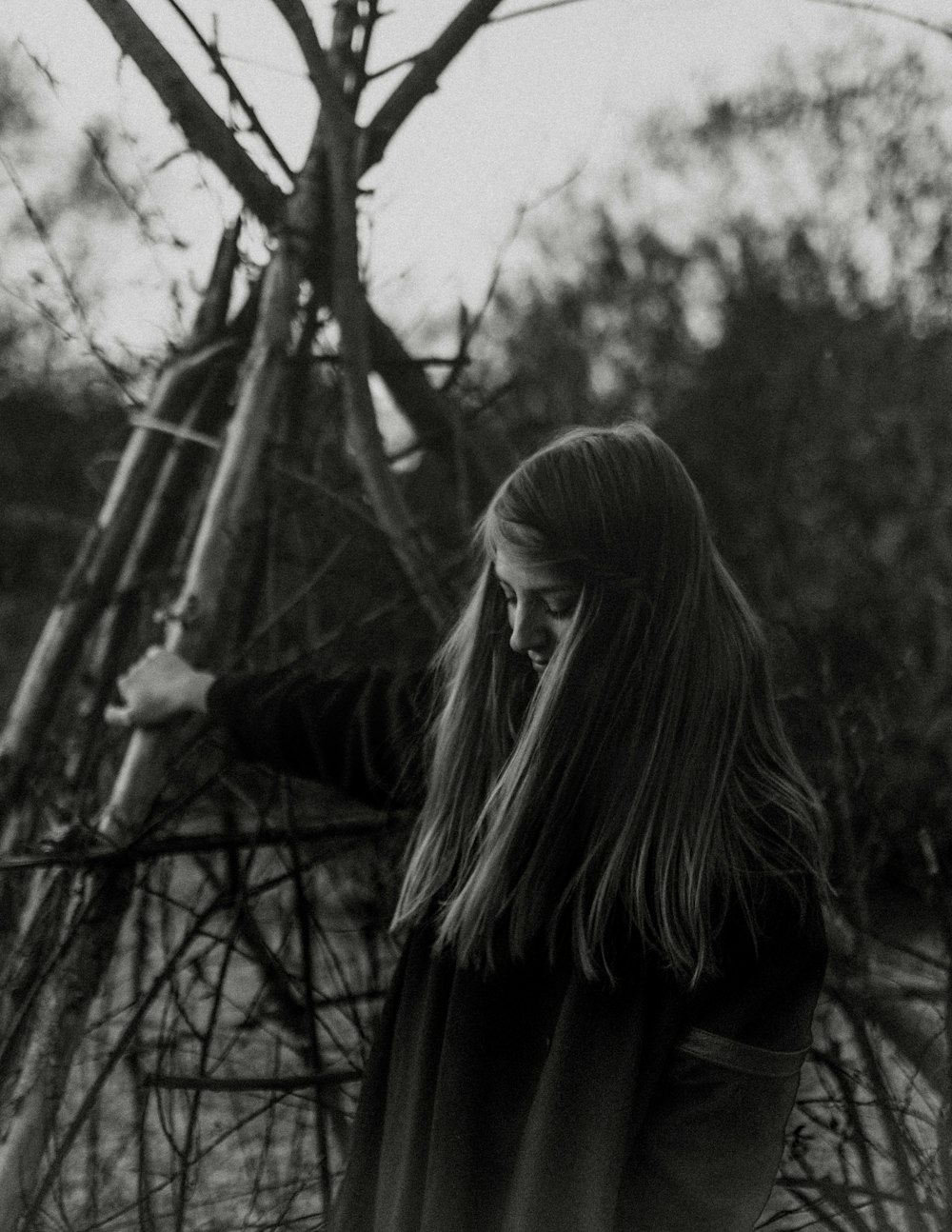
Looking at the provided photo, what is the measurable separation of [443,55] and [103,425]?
516 cm

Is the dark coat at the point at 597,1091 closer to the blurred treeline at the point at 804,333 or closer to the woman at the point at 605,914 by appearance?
the woman at the point at 605,914

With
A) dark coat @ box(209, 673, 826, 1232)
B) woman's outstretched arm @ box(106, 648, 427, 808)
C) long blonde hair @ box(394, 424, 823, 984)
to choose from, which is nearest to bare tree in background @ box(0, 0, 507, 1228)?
woman's outstretched arm @ box(106, 648, 427, 808)

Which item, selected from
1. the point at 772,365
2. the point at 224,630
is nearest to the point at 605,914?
the point at 224,630

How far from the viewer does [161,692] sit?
7.56 feet

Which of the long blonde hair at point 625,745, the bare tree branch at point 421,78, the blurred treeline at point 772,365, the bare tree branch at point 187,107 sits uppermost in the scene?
the blurred treeline at point 772,365

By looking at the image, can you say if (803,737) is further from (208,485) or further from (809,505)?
(809,505)

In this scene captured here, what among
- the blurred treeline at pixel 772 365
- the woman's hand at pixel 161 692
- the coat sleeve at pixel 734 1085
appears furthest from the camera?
the blurred treeline at pixel 772 365

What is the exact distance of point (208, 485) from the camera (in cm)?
→ 275

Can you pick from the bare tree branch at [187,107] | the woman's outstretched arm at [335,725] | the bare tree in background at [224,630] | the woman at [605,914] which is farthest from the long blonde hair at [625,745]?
the bare tree branch at [187,107]

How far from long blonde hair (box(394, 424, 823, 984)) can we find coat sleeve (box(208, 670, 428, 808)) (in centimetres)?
41

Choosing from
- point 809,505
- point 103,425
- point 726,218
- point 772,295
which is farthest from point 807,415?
point 103,425

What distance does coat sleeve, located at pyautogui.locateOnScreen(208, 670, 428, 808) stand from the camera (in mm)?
2119

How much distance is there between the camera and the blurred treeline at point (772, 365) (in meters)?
7.75

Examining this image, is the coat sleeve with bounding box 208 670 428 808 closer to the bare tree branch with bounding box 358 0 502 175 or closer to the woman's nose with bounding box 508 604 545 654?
the woman's nose with bounding box 508 604 545 654
